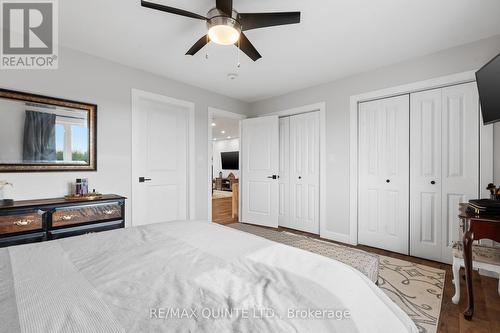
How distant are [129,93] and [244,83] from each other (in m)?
1.68

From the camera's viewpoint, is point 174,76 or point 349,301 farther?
point 174,76

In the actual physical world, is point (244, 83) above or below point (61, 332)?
above

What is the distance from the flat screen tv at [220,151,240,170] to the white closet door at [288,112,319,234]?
20.1 ft

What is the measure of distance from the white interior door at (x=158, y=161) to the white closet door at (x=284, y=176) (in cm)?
171

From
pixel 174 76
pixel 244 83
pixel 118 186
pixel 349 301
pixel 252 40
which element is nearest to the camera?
pixel 349 301

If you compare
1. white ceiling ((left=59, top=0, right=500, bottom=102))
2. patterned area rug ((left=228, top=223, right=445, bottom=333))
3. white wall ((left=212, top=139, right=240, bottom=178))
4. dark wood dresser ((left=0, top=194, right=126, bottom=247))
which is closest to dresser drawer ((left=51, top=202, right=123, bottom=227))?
dark wood dresser ((left=0, top=194, right=126, bottom=247))

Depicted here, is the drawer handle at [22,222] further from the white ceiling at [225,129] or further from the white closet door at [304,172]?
the white ceiling at [225,129]

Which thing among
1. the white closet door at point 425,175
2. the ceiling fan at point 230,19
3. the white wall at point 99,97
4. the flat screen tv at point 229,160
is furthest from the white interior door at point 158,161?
the flat screen tv at point 229,160

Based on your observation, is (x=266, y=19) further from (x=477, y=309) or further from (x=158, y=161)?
(x=477, y=309)

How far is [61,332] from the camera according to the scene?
583 mm

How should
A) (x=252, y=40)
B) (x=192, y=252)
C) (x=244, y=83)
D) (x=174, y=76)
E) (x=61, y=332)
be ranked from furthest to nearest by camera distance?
(x=244, y=83)
(x=174, y=76)
(x=252, y=40)
(x=192, y=252)
(x=61, y=332)

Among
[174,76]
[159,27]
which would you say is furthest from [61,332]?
[174,76]

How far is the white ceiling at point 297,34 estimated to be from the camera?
1.98 meters

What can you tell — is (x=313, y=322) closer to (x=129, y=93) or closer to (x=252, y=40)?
(x=252, y=40)
